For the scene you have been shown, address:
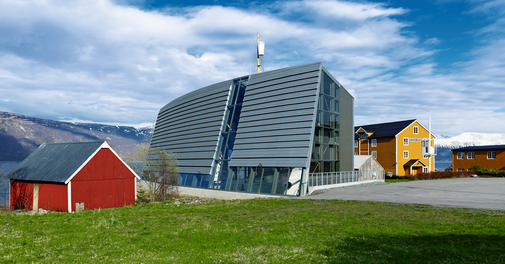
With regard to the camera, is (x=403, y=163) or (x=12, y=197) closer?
(x=12, y=197)

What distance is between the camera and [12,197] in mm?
29703

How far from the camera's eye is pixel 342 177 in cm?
3706

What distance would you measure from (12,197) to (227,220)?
2547 cm

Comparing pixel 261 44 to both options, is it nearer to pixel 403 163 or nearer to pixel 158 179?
pixel 158 179

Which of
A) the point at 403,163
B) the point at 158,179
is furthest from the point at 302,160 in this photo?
the point at 403,163

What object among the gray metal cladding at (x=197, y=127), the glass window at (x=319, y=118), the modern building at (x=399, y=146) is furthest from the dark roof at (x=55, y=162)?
the modern building at (x=399, y=146)

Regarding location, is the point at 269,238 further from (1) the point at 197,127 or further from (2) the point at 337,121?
(1) the point at 197,127

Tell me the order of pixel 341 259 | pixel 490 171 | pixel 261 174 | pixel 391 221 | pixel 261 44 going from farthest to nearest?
pixel 490 171 < pixel 261 44 < pixel 261 174 < pixel 391 221 < pixel 341 259

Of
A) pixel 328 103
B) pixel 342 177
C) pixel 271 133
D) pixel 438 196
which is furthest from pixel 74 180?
pixel 438 196

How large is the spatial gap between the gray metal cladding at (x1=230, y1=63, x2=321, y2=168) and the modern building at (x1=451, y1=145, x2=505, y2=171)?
163ft

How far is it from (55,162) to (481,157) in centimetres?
7237

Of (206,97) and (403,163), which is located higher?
(206,97)

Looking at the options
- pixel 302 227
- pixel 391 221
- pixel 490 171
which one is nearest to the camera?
pixel 302 227

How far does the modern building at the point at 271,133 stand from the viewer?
31.9m
